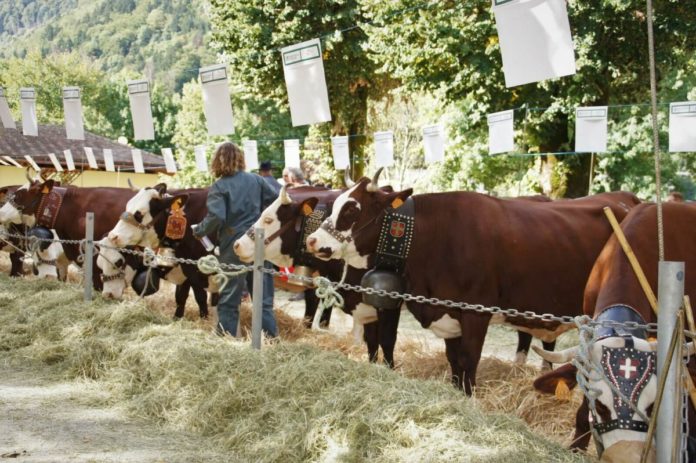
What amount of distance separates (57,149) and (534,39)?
29316 millimetres

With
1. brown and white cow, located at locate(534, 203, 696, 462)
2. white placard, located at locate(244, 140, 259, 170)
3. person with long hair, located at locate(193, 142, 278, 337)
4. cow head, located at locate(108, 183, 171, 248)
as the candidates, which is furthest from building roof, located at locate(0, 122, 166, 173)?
brown and white cow, located at locate(534, 203, 696, 462)

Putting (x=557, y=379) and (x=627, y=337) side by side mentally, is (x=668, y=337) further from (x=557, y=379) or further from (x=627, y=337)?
(x=557, y=379)

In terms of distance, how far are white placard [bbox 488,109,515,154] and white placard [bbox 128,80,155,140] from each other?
18.5 feet

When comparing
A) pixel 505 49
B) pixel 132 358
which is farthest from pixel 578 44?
pixel 132 358

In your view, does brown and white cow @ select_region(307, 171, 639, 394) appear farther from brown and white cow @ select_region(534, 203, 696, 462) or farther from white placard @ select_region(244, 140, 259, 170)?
white placard @ select_region(244, 140, 259, 170)

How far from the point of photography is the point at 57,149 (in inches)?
1266

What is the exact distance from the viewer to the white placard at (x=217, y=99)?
10.7 m

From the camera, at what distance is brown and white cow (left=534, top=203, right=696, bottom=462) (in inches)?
131

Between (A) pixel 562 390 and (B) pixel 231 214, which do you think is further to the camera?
(B) pixel 231 214

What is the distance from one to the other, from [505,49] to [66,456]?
4.40 metres

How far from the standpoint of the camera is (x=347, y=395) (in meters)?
4.30

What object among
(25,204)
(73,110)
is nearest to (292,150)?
(73,110)

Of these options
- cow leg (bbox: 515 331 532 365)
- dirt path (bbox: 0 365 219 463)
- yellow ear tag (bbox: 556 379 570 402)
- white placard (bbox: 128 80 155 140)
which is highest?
white placard (bbox: 128 80 155 140)

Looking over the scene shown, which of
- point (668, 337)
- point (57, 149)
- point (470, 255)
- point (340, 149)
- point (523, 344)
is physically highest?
point (57, 149)
